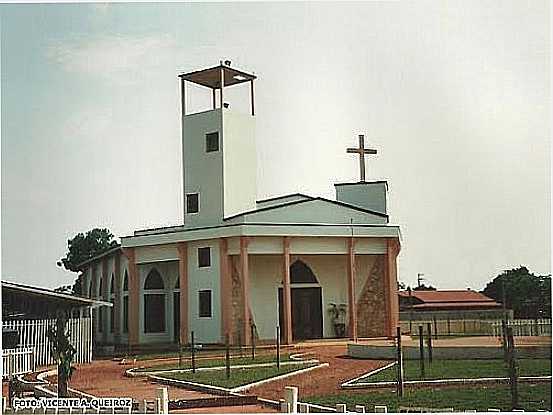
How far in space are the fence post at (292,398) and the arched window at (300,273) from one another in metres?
2.36

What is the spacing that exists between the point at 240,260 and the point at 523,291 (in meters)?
2.90

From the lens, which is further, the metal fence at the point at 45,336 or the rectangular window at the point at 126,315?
the rectangular window at the point at 126,315

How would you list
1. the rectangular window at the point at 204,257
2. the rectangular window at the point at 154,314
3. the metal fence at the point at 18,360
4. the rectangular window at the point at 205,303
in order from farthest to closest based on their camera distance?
the rectangular window at the point at 204,257
the rectangular window at the point at 154,314
the rectangular window at the point at 205,303
the metal fence at the point at 18,360

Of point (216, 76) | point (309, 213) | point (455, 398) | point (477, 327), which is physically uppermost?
point (216, 76)

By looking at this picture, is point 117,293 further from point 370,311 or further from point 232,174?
point 370,311

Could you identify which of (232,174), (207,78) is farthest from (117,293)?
(207,78)

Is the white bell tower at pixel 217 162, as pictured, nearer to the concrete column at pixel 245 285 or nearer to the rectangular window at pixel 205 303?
the concrete column at pixel 245 285

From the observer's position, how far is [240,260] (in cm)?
1141

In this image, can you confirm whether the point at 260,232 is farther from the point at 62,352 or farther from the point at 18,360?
the point at 18,360

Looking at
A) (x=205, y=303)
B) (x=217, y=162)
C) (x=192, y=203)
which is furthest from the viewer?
(x=217, y=162)

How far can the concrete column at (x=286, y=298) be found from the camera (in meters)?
11.4

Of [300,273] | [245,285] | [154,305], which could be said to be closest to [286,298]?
[300,273]

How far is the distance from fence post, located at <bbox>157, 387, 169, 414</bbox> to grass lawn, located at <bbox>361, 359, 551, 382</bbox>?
1800 mm

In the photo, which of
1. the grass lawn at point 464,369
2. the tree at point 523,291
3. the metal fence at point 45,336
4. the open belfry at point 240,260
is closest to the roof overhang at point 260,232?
the open belfry at point 240,260
